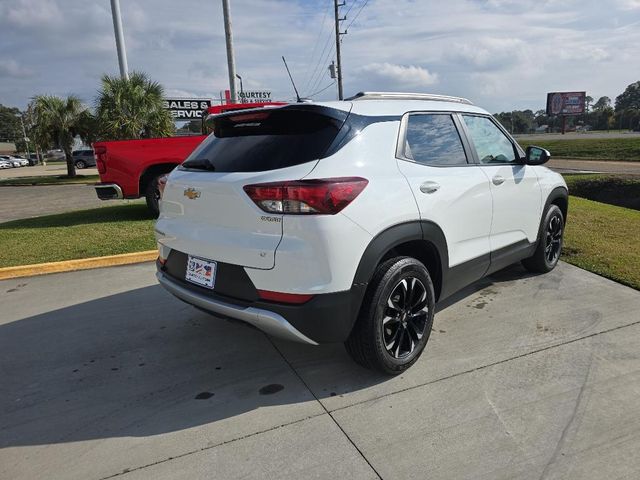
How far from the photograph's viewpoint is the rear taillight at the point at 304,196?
8.68ft

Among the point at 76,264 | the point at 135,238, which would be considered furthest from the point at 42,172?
the point at 76,264

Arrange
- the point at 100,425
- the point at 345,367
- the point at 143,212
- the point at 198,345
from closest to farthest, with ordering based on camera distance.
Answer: the point at 100,425, the point at 345,367, the point at 198,345, the point at 143,212

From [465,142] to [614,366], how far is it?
1939 millimetres

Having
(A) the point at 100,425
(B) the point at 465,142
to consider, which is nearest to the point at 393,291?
(B) the point at 465,142

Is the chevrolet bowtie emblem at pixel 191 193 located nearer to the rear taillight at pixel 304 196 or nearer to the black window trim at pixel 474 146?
the rear taillight at pixel 304 196

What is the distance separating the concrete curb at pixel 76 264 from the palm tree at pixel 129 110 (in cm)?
1295

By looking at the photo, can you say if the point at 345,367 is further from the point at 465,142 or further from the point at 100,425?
the point at 465,142

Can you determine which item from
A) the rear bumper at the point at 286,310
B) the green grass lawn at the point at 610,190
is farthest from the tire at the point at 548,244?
the green grass lawn at the point at 610,190

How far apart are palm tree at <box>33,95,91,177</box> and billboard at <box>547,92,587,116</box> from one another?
72534 millimetres

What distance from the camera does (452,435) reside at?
260 cm

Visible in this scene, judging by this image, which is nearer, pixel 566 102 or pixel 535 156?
pixel 535 156

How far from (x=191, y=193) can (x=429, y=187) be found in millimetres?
1597

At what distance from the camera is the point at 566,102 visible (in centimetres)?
7506

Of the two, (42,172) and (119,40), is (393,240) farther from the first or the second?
(42,172)
